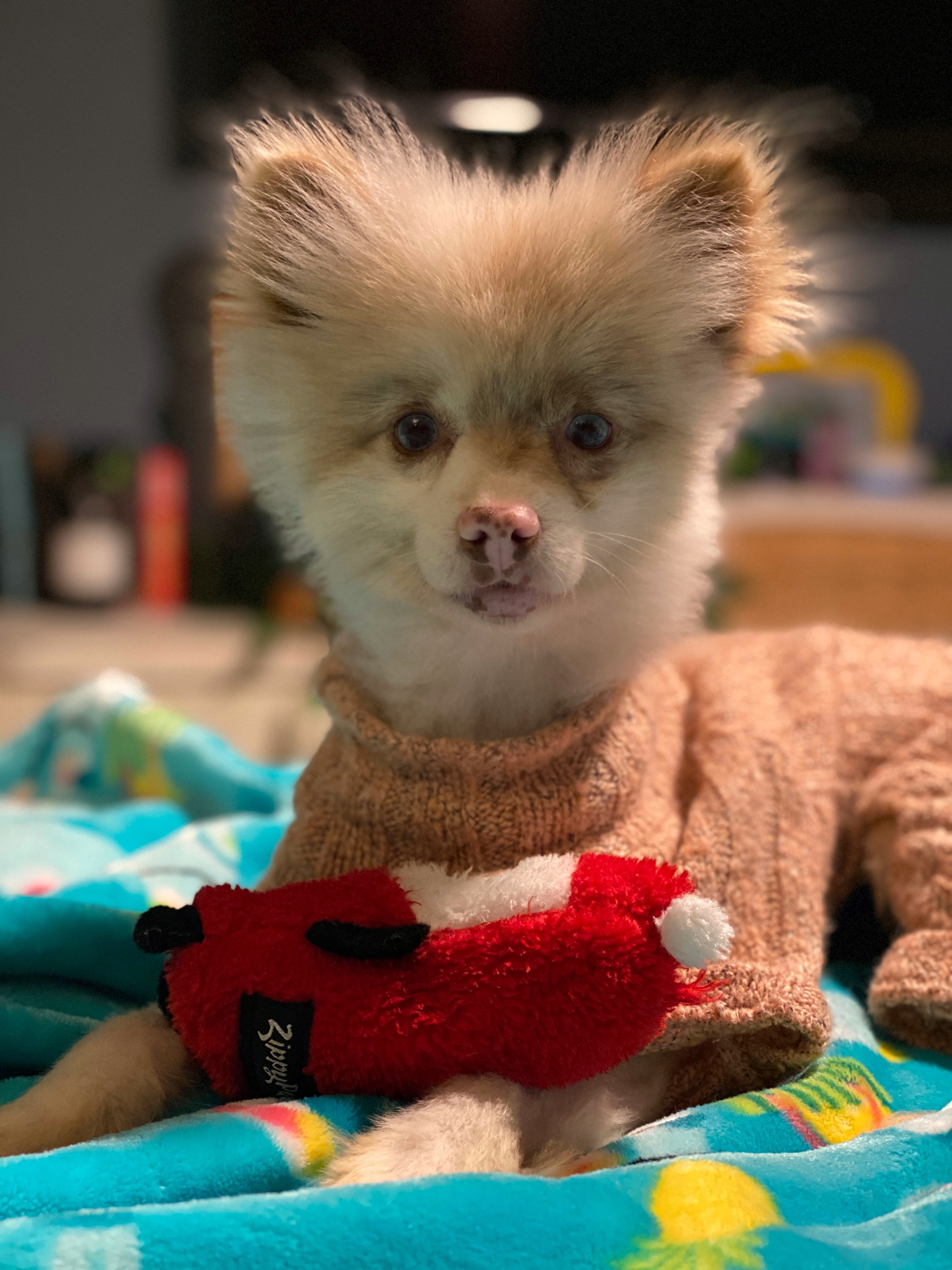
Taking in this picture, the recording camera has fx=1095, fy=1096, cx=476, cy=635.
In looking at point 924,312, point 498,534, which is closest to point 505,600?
point 498,534

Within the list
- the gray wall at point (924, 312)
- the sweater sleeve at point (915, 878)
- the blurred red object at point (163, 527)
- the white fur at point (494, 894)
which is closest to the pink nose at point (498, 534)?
the white fur at point (494, 894)

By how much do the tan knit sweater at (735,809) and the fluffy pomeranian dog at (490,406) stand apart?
7 centimetres

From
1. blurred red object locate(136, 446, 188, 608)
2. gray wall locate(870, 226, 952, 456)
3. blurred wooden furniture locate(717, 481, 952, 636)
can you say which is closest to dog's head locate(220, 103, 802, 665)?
blurred wooden furniture locate(717, 481, 952, 636)

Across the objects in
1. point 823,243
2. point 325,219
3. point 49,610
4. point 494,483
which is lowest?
point 49,610

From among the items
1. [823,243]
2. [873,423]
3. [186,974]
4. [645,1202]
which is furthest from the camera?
[873,423]

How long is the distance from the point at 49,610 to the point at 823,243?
3044 millimetres

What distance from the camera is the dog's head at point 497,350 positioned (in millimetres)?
951

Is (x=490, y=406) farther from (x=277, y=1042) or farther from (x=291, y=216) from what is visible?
(x=277, y=1042)

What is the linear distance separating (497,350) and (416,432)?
106mm

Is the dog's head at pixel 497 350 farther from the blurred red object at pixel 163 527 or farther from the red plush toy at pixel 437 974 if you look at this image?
the blurred red object at pixel 163 527

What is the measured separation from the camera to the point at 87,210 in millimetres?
3996

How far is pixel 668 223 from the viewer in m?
1.03

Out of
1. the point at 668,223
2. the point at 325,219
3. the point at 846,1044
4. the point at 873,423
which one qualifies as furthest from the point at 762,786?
the point at 873,423

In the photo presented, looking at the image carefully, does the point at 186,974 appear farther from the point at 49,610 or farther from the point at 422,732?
the point at 49,610
